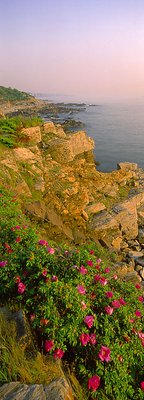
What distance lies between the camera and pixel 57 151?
54.3ft

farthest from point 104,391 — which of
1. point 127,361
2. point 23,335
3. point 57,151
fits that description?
point 57,151

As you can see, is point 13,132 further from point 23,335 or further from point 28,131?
point 23,335

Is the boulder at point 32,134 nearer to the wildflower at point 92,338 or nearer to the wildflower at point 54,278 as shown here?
the wildflower at point 54,278

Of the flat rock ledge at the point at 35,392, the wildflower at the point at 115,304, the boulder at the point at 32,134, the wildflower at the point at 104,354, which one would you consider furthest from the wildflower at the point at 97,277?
the boulder at the point at 32,134

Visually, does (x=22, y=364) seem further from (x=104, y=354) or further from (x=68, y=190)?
(x=68, y=190)

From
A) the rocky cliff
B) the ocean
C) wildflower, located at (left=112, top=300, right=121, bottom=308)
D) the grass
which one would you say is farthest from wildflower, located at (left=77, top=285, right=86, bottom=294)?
the ocean

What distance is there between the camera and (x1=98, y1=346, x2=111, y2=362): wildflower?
3316 mm

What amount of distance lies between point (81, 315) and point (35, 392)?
919mm

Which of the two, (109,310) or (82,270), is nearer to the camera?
(109,310)

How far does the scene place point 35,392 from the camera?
2.80 meters

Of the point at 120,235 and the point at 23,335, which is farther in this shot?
the point at 120,235

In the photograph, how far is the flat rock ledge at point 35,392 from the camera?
2.74m

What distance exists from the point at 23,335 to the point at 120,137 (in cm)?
4197

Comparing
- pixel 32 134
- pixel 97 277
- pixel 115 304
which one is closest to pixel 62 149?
pixel 32 134
